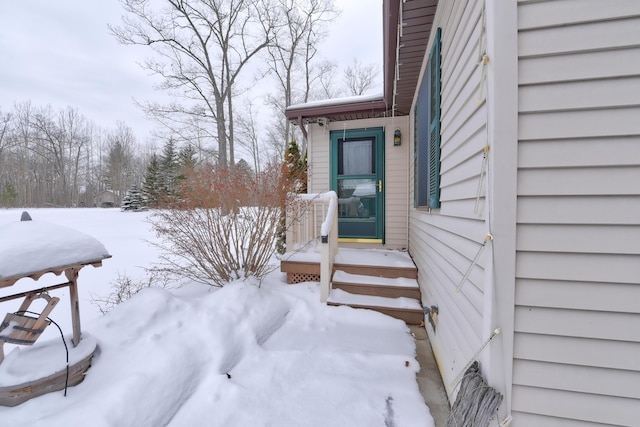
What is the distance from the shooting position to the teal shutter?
2.33 meters

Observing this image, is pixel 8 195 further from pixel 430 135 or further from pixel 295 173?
pixel 430 135

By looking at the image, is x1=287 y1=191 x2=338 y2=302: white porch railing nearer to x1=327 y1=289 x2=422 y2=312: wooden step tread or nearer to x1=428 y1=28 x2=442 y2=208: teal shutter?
x1=327 y1=289 x2=422 y2=312: wooden step tread

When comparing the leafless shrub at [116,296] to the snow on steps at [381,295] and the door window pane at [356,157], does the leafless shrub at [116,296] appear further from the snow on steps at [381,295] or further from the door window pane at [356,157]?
the door window pane at [356,157]

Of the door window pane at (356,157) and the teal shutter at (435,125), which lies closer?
the teal shutter at (435,125)

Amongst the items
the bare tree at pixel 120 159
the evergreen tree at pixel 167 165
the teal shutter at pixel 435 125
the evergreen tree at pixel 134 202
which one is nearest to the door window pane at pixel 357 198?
the teal shutter at pixel 435 125

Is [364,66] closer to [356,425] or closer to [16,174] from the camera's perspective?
[356,425]

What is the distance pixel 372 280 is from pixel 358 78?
1523cm

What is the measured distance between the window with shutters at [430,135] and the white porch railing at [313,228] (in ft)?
3.91

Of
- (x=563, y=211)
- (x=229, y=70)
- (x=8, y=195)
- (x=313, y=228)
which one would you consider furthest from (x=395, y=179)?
(x=8, y=195)

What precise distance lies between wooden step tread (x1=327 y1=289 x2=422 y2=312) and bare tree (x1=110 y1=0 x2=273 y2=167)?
896 centimetres

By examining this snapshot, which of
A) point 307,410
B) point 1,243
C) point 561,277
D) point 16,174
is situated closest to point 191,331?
point 307,410

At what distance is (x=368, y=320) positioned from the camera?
297cm

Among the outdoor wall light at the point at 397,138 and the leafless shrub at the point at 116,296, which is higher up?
the outdoor wall light at the point at 397,138

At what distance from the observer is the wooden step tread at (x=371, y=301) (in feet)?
10.2
